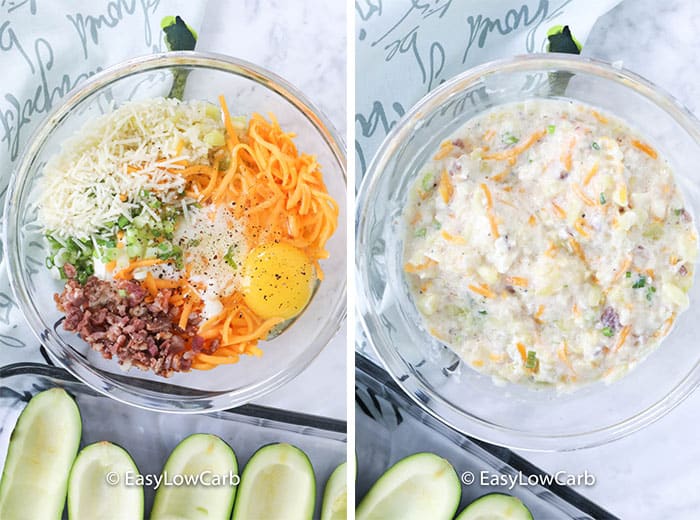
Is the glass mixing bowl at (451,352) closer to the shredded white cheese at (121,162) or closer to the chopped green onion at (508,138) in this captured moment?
the chopped green onion at (508,138)

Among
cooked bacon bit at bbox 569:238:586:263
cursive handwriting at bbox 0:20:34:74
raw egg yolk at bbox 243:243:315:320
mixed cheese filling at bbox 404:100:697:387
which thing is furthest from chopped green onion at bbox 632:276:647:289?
cursive handwriting at bbox 0:20:34:74

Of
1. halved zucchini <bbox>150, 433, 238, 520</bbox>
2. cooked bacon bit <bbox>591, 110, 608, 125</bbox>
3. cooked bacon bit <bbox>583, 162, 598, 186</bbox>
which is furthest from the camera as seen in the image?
halved zucchini <bbox>150, 433, 238, 520</bbox>

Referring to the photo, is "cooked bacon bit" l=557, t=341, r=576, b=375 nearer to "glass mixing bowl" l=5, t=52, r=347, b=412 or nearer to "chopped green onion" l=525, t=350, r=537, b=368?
"chopped green onion" l=525, t=350, r=537, b=368

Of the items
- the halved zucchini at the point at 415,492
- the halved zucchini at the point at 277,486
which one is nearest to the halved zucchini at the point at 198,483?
the halved zucchini at the point at 277,486

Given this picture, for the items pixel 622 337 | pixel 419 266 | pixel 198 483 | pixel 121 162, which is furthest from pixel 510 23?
pixel 198 483

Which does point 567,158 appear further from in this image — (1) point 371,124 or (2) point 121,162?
(2) point 121,162

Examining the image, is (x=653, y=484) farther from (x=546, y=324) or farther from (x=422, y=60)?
(x=422, y=60)

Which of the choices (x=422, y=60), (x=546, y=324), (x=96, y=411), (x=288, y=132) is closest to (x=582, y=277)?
(x=546, y=324)
